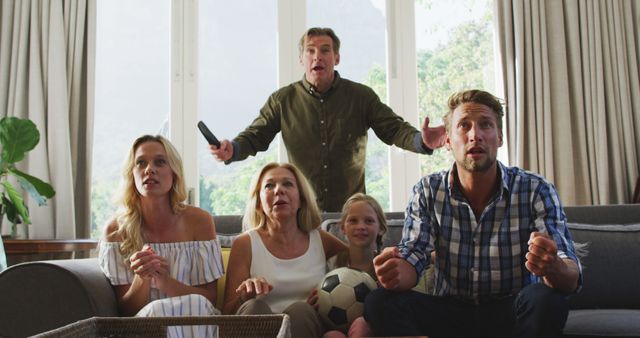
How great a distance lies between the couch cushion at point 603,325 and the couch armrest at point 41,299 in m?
1.42

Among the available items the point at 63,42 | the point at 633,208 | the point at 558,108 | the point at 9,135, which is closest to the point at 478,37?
the point at 558,108

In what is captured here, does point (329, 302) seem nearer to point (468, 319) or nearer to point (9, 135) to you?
point (468, 319)

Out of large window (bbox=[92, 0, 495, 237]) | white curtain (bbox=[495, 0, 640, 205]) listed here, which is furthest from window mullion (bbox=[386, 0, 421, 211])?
white curtain (bbox=[495, 0, 640, 205])

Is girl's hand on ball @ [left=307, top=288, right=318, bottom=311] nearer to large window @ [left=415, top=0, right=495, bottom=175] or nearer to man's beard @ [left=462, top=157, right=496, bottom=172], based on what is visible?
man's beard @ [left=462, top=157, right=496, bottom=172]

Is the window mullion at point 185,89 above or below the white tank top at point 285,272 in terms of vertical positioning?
above

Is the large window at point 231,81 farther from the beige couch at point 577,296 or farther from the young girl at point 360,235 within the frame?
the young girl at point 360,235

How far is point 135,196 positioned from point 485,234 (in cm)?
108

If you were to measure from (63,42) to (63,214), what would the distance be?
3.10 ft

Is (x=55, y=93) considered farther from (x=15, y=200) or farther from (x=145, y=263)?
(x=145, y=263)

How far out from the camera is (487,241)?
5.86 feet

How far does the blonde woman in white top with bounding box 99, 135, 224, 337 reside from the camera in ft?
6.15

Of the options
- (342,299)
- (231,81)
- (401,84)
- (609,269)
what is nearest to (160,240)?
(342,299)

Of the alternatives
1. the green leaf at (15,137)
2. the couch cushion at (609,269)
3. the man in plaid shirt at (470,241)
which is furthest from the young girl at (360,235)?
the green leaf at (15,137)

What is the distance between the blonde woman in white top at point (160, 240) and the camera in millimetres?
1874
